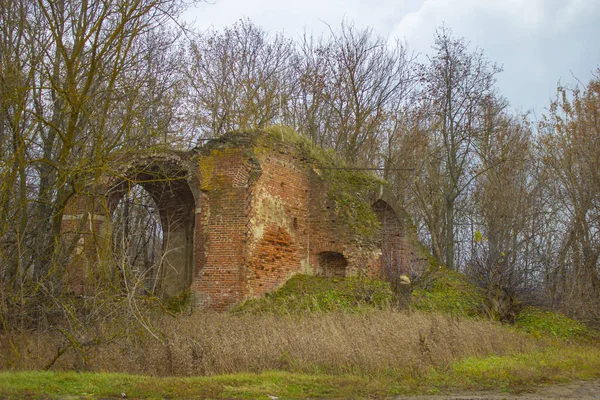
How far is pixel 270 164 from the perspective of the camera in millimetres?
16141

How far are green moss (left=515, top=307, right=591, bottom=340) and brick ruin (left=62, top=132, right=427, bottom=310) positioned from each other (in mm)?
3045

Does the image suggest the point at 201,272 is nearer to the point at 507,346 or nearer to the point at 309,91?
the point at 507,346

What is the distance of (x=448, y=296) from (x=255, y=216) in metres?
5.33

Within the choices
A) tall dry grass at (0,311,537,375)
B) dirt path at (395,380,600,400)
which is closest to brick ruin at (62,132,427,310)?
tall dry grass at (0,311,537,375)

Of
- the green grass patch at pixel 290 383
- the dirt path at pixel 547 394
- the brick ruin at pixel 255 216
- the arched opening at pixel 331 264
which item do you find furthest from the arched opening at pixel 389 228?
the dirt path at pixel 547 394

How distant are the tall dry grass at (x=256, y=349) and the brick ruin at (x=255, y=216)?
481 cm

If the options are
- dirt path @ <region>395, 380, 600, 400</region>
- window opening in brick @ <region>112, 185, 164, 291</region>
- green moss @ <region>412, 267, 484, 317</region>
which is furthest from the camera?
window opening in brick @ <region>112, 185, 164, 291</region>

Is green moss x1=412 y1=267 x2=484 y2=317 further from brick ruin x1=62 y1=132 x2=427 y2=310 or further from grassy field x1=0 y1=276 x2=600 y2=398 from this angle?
grassy field x1=0 y1=276 x2=600 y2=398

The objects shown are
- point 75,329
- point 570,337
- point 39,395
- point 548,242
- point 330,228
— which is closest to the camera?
point 39,395

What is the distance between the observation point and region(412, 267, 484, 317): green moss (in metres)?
14.1

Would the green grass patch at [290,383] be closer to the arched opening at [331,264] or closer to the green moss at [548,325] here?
the green moss at [548,325]

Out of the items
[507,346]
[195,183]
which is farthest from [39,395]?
[195,183]

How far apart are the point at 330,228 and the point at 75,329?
9.56 meters

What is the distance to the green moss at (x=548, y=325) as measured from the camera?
1334 centimetres
